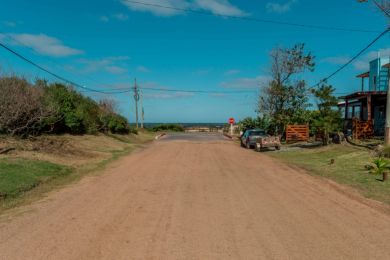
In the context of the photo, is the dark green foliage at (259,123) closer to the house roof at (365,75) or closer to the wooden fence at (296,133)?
the wooden fence at (296,133)

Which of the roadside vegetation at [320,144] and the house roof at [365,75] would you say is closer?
the roadside vegetation at [320,144]

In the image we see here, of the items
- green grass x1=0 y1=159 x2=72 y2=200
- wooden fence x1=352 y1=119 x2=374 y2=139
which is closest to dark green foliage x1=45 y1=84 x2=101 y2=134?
green grass x1=0 y1=159 x2=72 y2=200

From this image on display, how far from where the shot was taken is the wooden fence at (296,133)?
32.0m

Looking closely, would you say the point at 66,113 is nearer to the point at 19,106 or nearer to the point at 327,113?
the point at 19,106

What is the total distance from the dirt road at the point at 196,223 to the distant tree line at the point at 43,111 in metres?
7.45

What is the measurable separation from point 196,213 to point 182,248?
202 centimetres

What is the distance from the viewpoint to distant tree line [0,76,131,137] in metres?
16.2

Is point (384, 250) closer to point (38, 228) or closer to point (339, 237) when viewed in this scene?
point (339, 237)

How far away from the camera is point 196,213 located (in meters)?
7.26

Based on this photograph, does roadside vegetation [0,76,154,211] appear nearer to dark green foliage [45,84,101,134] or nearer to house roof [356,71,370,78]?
dark green foliage [45,84,101,134]

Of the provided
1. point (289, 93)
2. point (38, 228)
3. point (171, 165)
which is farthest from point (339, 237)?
point (289, 93)

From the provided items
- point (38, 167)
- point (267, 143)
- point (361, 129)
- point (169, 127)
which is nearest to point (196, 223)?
point (38, 167)

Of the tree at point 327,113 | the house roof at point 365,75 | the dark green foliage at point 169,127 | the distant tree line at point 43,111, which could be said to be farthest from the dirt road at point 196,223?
the dark green foliage at point 169,127

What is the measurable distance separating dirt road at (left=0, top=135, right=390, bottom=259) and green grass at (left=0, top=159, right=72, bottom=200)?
107 centimetres
